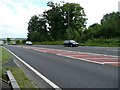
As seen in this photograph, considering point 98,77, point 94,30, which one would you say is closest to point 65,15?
point 94,30

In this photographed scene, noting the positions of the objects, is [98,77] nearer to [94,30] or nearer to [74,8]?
[94,30]

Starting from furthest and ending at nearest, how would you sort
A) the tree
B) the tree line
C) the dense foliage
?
the tree < the dense foliage < the tree line

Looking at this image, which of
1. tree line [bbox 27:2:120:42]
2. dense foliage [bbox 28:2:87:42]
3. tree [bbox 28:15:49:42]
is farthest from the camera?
tree [bbox 28:15:49:42]

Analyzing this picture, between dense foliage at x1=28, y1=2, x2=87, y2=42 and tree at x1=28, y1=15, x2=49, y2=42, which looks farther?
tree at x1=28, y1=15, x2=49, y2=42

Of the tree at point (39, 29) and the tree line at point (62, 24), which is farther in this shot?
the tree at point (39, 29)

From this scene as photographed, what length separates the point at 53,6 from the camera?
119 meters

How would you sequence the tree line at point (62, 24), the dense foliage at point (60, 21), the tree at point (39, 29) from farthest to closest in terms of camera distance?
the tree at point (39, 29) → the dense foliage at point (60, 21) → the tree line at point (62, 24)

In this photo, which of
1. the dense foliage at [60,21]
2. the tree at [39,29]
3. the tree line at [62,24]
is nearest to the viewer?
the tree line at [62,24]

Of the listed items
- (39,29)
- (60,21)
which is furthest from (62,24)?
(39,29)

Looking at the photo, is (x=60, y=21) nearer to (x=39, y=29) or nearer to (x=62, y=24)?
(x=62, y=24)

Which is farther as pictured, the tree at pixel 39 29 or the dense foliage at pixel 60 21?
the tree at pixel 39 29

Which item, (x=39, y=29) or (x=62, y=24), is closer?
(x=62, y=24)

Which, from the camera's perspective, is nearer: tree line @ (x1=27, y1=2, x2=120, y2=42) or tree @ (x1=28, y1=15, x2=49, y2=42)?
tree line @ (x1=27, y1=2, x2=120, y2=42)

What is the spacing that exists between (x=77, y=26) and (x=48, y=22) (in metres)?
17.1
